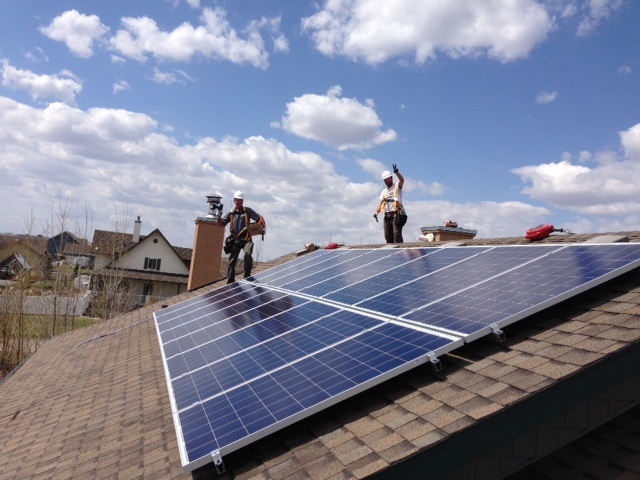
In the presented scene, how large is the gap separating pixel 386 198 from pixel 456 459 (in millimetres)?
10910

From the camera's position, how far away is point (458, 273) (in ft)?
20.9

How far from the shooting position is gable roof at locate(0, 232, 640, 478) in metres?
3.35

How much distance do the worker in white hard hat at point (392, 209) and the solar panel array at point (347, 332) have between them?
5.39m

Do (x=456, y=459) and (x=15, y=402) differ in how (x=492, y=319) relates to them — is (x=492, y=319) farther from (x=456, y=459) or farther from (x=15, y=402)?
(x=15, y=402)

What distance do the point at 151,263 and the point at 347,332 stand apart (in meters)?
58.1

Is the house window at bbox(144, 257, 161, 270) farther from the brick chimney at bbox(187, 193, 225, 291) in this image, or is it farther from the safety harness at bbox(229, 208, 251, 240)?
the safety harness at bbox(229, 208, 251, 240)

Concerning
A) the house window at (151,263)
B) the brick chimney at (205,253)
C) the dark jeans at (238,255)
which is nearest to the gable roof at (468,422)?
the dark jeans at (238,255)

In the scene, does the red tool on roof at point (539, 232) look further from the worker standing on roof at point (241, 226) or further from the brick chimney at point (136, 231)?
the brick chimney at point (136, 231)

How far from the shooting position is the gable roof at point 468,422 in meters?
3.35

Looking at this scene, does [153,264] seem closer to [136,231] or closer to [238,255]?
[136,231]

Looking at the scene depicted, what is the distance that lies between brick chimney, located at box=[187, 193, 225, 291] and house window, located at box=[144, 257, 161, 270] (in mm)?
44902

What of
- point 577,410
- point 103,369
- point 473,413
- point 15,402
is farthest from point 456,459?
point 15,402

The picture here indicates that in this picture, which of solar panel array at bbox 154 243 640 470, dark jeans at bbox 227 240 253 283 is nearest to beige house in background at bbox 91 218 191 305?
dark jeans at bbox 227 240 253 283

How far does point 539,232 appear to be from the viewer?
8.52m
